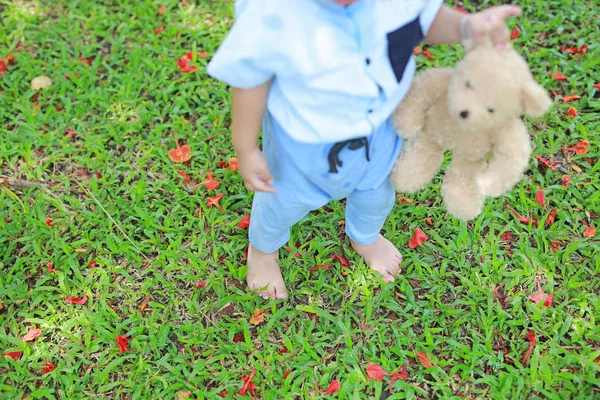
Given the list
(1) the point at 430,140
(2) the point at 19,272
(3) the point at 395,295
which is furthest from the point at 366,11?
(2) the point at 19,272

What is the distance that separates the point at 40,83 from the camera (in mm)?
3371

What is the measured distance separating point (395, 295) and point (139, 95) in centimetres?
187

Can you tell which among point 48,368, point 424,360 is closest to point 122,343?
point 48,368

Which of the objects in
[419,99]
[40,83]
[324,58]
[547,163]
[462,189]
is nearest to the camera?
[324,58]

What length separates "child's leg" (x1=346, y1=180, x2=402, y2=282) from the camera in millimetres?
2137

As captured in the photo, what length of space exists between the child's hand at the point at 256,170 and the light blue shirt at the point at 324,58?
176 mm

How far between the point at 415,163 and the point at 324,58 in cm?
59

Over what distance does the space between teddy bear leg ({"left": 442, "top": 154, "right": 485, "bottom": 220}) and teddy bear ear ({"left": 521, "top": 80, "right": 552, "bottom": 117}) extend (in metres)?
0.35

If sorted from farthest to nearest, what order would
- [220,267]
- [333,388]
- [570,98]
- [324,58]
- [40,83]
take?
[40,83] < [570,98] < [220,267] < [333,388] < [324,58]

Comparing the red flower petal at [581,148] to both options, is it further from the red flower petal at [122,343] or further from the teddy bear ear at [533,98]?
the red flower petal at [122,343]

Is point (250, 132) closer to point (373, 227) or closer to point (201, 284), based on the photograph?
point (373, 227)

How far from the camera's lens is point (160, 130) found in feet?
10.4

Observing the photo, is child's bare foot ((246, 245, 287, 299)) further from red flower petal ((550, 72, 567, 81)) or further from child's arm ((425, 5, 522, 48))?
red flower petal ((550, 72, 567, 81))

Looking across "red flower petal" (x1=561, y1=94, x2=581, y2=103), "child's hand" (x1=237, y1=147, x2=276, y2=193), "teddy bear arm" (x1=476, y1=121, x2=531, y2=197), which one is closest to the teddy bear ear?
"teddy bear arm" (x1=476, y1=121, x2=531, y2=197)
